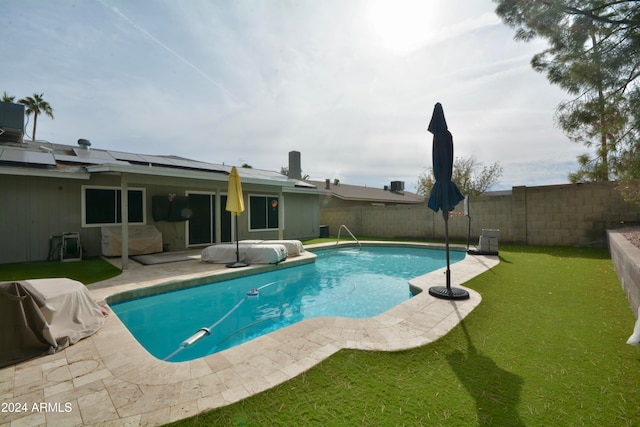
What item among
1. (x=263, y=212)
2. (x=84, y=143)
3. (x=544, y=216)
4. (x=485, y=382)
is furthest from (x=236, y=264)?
(x=544, y=216)

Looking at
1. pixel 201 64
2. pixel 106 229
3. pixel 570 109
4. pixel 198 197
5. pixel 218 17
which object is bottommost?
pixel 106 229

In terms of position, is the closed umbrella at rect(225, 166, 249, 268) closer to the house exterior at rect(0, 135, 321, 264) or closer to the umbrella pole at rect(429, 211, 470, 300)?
the house exterior at rect(0, 135, 321, 264)

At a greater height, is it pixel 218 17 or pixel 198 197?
pixel 218 17

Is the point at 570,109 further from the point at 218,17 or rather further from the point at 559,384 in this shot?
the point at 218,17

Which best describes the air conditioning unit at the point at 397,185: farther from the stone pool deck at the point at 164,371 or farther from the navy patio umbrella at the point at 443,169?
the stone pool deck at the point at 164,371

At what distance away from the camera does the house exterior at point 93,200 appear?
6.91 m

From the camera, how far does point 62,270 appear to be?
6121mm

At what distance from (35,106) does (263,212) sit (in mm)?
25067

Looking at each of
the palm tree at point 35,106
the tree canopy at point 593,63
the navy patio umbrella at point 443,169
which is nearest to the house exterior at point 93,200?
the navy patio umbrella at point 443,169

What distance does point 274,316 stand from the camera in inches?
184

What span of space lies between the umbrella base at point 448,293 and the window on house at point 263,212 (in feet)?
28.7

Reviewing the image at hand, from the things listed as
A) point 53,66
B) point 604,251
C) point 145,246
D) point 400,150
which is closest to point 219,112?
point 53,66

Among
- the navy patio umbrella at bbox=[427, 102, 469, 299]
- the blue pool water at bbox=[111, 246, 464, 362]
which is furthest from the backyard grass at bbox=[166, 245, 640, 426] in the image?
the blue pool water at bbox=[111, 246, 464, 362]

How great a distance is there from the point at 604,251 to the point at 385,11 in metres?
9.66
